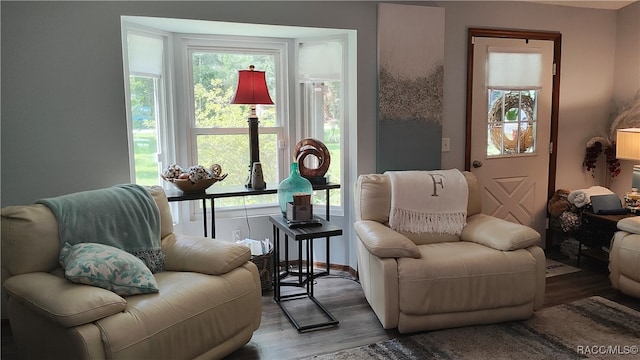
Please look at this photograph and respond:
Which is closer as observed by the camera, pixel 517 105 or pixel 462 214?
pixel 462 214

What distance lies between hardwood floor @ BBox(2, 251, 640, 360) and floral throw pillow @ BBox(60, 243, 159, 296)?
26.7 inches

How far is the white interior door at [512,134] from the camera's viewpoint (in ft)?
12.8

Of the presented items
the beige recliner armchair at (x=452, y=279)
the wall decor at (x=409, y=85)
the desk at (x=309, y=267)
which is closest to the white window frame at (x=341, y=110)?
the wall decor at (x=409, y=85)

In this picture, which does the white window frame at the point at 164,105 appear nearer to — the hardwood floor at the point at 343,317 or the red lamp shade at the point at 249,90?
the red lamp shade at the point at 249,90

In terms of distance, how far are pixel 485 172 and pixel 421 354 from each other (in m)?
1.98

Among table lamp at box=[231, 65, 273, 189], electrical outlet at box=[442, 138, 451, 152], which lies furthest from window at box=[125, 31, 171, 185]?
electrical outlet at box=[442, 138, 451, 152]

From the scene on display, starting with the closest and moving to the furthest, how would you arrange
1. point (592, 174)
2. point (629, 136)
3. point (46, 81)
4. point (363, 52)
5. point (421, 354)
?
1. point (421, 354)
2. point (46, 81)
3. point (363, 52)
4. point (629, 136)
5. point (592, 174)

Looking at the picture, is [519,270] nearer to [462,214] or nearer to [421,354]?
[462,214]

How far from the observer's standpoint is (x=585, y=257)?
160 inches

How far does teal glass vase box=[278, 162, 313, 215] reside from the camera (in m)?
3.21

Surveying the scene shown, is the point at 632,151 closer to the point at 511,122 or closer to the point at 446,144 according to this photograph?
the point at 511,122

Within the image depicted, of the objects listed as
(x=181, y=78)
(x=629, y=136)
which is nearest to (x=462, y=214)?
(x=629, y=136)

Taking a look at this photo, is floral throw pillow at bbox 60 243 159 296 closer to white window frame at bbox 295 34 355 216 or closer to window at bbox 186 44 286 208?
window at bbox 186 44 286 208

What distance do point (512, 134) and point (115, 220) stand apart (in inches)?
125
